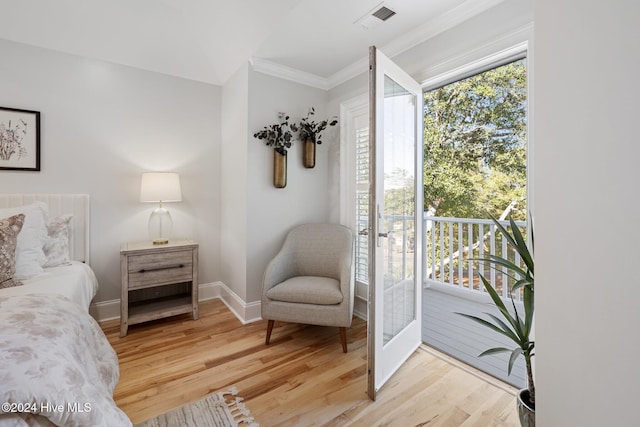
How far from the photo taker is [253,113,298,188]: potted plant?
2.71 m

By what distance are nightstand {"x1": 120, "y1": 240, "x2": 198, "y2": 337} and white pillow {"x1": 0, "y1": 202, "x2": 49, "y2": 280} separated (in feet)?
1.78

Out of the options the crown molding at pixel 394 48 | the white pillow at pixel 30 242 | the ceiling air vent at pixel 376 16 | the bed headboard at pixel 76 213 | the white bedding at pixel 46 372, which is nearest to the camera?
the white bedding at pixel 46 372

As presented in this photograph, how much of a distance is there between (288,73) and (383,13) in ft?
3.71

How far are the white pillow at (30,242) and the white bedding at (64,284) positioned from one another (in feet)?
0.21

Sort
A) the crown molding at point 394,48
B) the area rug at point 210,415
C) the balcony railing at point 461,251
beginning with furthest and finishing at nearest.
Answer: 1. the balcony railing at point 461,251
2. the crown molding at point 394,48
3. the area rug at point 210,415

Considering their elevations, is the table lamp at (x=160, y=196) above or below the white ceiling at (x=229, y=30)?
below

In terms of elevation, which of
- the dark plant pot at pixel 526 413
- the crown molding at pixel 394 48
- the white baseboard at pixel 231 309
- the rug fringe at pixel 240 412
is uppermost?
the crown molding at pixel 394 48

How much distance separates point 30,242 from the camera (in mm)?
1853

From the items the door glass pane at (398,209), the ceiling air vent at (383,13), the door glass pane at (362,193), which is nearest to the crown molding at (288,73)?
the door glass pane at (362,193)

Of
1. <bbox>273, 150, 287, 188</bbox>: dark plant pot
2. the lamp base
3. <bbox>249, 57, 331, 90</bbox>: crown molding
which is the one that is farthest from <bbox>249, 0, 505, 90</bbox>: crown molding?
the lamp base

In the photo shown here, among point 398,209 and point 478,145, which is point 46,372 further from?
point 478,145

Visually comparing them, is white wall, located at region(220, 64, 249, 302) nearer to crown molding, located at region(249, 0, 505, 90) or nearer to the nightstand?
crown molding, located at region(249, 0, 505, 90)

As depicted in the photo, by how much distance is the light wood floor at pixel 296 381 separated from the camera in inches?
60.4

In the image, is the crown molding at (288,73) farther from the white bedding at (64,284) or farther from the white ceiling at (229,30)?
the white bedding at (64,284)
